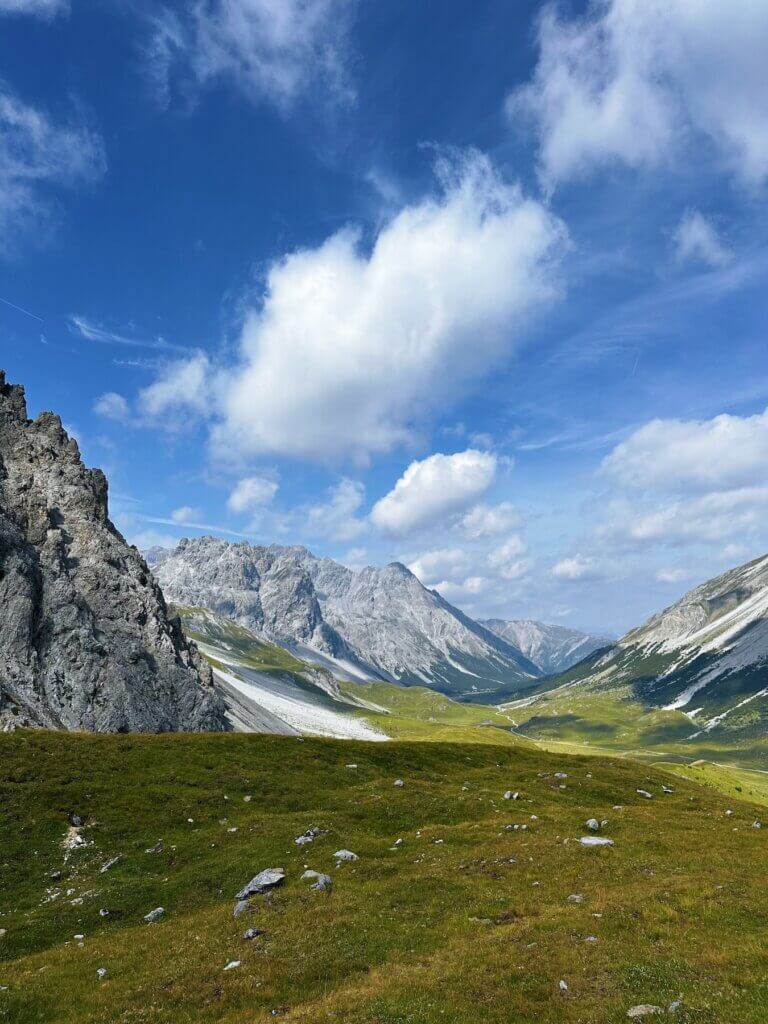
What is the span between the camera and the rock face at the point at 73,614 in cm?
8838

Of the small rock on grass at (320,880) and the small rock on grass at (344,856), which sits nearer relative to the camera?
the small rock on grass at (320,880)

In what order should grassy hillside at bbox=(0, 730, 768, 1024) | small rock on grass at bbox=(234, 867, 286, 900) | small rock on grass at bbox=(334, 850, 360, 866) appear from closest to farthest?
grassy hillside at bbox=(0, 730, 768, 1024) → small rock on grass at bbox=(234, 867, 286, 900) → small rock on grass at bbox=(334, 850, 360, 866)

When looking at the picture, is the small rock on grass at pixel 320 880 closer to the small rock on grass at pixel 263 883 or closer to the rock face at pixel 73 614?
the small rock on grass at pixel 263 883

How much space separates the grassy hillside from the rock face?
104 feet

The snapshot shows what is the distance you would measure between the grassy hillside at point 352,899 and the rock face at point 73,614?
3178 centimetres

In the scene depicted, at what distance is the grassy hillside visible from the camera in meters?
19.0

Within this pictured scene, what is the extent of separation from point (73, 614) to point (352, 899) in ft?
292

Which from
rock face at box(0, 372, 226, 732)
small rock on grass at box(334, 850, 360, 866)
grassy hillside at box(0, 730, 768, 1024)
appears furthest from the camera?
rock face at box(0, 372, 226, 732)

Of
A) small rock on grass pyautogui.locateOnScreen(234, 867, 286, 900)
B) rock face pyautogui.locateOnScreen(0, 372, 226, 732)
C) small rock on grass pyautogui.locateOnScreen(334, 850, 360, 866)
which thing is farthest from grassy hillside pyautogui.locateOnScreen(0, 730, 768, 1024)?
rock face pyautogui.locateOnScreen(0, 372, 226, 732)

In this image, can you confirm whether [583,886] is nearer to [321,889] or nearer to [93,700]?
[321,889]

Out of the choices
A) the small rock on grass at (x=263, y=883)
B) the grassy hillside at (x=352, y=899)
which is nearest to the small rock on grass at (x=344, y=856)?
the grassy hillside at (x=352, y=899)

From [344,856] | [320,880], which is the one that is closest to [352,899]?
[320,880]

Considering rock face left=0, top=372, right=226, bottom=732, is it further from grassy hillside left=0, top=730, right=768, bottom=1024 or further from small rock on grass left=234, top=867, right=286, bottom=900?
small rock on grass left=234, top=867, right=286, bottom=900

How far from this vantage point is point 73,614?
9988 cm
